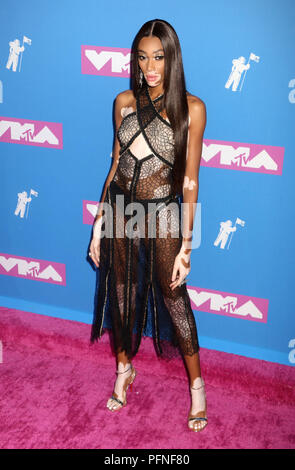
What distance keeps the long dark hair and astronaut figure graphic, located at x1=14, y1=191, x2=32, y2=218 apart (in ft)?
4.01

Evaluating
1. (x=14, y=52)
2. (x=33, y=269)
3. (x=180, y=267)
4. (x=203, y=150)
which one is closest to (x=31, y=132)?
(x=14, y=52)

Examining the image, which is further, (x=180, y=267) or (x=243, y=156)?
(x=243, y=156)

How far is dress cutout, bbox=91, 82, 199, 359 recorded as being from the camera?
2.21 meters

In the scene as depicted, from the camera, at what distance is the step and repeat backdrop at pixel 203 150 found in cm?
242

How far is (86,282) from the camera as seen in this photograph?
3.24 metres

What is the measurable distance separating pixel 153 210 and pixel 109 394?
108cm

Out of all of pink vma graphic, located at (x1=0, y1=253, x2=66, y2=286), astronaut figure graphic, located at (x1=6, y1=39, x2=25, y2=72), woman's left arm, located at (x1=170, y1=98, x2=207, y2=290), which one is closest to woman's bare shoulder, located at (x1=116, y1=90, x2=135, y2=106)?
woman's left arm, located at (x1=170, y1=98, x2=207, y2=290)

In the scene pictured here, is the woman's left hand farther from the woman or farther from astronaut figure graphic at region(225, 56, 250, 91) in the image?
astronaut figure graphic at region(225, 56, 250, 91)

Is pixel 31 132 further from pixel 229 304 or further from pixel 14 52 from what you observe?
pixel 229 304

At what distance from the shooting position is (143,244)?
7.80 ft
